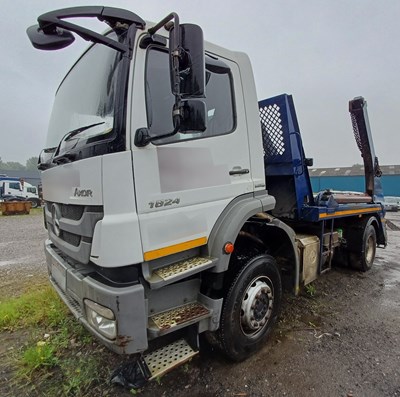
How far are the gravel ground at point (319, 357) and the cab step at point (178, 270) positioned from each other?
102 cm

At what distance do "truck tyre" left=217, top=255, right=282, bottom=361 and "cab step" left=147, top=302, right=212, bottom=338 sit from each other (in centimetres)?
27

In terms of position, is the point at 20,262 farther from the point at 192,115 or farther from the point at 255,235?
the point at 192,115

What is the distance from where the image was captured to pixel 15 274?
5059 mm

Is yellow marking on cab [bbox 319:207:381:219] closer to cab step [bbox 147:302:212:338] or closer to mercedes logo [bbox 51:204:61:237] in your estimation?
cab step [bbox 147:302:212:338]

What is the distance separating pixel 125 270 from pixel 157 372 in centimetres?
78

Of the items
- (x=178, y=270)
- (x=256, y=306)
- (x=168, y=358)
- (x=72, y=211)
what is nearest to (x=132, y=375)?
(x=168, y=358)

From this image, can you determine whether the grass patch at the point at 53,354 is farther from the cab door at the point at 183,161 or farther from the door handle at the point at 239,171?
the door handle at the point at 239,171

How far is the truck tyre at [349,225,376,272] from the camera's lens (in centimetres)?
482

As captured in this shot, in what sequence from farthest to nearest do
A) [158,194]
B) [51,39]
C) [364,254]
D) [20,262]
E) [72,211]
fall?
[20,262] → [364,254] → [72,211] → [158,194] → [51,39]

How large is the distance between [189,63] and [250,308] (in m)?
2.05

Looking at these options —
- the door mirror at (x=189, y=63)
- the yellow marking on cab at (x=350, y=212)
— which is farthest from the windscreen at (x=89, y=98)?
the yellow marking on cab at (x=350, y=212)

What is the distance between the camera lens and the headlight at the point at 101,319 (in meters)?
1.71

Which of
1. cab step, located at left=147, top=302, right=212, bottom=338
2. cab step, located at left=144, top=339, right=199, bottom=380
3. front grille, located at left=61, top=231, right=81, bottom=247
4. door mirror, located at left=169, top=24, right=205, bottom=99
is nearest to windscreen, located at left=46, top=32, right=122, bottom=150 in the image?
door mirror, located at left=169, top=24, right=205, bottom=99

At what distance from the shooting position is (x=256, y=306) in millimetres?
2559
